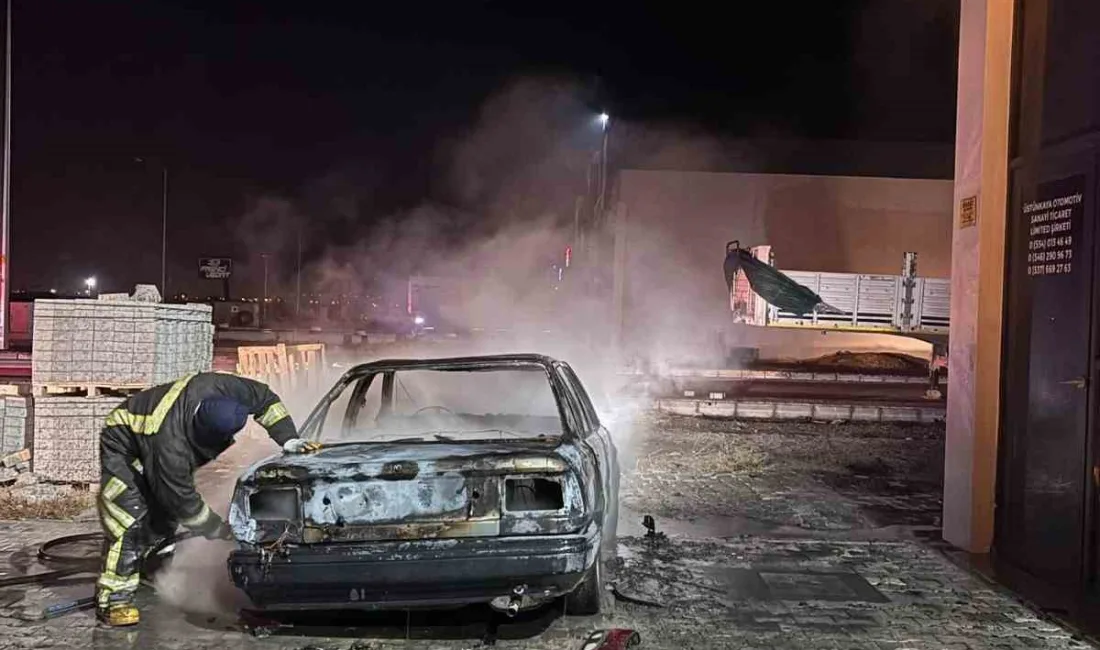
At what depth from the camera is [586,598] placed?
409 cm

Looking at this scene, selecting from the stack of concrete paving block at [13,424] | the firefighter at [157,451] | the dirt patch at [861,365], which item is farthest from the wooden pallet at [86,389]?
the dirt patch at [861,365]

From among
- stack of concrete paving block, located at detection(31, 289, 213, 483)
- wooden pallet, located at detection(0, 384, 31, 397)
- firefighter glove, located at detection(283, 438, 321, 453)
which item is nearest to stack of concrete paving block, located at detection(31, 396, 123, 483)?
stack of concrete paving block, located at detection(31, 289, 213, 483)

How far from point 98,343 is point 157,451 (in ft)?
10.6

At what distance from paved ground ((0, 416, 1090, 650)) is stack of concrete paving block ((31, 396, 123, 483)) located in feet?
2.67

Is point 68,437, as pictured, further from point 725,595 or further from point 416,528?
point 725,595

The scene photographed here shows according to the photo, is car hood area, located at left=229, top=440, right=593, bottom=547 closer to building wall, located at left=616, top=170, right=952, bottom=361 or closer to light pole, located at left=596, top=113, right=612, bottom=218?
building wall, located at left=616, top=170, right=952, bottom=361

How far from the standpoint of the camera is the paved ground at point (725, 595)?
12.7 feet

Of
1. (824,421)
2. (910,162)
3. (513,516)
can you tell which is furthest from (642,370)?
(910,162)

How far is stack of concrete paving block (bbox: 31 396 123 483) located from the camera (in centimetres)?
661

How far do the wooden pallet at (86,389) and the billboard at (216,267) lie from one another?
2660 centimetres

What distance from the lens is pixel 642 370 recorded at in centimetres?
1384

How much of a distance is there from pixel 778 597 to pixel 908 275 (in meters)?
10.2

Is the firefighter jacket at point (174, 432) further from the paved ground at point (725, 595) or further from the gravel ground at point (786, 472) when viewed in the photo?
the gravel ground at point (786, 472)

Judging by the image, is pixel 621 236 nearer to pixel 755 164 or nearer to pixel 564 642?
pixel 755 164
